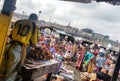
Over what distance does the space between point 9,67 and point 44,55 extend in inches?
88.5

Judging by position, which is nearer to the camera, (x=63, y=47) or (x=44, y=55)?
(x=44, y=55)

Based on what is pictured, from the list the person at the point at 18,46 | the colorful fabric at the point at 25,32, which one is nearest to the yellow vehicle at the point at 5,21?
the person at the point at 18,46

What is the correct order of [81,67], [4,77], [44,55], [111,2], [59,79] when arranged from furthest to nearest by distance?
[81,67] < [59,79] < [44,55] < [4,77] < [111,2]

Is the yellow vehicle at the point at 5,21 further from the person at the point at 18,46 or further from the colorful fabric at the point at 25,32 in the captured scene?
the colorful fabric at the point at 25,32

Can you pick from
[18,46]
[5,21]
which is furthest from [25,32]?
[5,21]

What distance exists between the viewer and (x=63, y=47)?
28.1 m

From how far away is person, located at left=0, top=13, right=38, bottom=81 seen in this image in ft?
23.6

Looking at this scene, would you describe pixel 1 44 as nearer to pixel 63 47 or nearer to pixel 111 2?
pixel 111 2

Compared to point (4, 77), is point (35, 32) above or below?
above

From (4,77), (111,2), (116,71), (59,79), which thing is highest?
(111,2)

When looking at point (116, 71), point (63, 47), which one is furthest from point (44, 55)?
point (63, 47)

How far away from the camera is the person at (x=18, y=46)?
7.20 meters

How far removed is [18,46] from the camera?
287 inches

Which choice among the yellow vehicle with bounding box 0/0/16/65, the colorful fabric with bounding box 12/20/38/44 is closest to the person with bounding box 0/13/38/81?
the colorful fabric with bounding box 12/20/38/44
